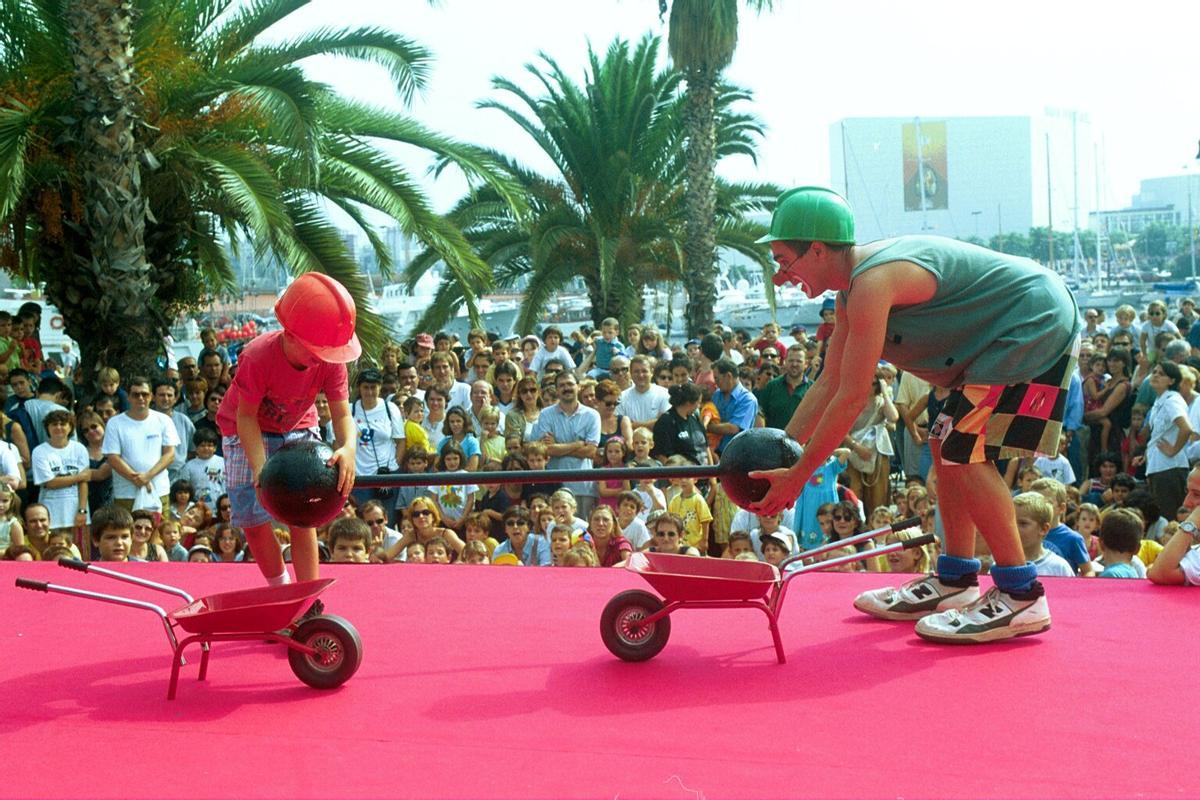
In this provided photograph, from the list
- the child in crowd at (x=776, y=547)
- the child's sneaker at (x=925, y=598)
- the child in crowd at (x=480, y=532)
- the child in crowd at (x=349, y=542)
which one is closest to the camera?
the child's sneaker at (x=925, y=598)

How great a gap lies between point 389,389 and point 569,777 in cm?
782

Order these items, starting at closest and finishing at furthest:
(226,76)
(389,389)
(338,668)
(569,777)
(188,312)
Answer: (569,777) < (338,668) < (389,389) < (226,76) < (188,312)

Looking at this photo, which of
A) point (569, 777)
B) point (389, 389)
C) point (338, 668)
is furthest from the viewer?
point (389, 389)

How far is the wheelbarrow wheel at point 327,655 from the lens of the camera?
3877 mm

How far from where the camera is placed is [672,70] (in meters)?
19.4

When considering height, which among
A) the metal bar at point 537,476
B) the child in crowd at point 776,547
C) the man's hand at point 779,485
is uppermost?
the metal bar at point 537,476

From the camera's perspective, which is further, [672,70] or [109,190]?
[672,70]

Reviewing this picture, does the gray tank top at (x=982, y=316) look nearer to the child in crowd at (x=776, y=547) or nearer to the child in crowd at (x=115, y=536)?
the child in crowd at (x=776, y=547)

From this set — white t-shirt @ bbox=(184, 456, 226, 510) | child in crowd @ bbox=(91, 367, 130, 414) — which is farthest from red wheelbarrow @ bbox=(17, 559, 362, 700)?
child in crowd @ bbox=(91, 367, 130, 414)

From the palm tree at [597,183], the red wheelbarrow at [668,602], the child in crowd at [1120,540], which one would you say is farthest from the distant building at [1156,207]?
the red wheelbarrow at [668,602]

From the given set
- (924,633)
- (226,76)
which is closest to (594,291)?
(226,76)

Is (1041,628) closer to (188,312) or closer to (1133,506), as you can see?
(1133,506)

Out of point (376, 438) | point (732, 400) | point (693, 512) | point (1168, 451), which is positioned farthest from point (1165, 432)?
point (376, 438)

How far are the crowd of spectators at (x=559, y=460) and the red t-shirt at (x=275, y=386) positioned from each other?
238 centimetres
